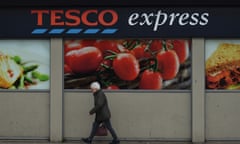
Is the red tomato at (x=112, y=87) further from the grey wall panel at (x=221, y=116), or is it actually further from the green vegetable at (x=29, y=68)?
the grey wall panel at (x=221, y=116)

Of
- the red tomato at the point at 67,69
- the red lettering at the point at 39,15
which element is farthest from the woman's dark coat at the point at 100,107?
the red lettering at the point at 39,15

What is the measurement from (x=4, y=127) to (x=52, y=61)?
199 centimetres

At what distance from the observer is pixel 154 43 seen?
12.8 metres

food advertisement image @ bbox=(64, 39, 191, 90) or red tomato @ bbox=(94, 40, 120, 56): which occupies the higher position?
red tomato @ bbox=(94, 40, 120, 56)

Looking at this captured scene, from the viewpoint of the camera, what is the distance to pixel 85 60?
1289cm

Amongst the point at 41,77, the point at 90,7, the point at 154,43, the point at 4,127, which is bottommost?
the point at 4,127

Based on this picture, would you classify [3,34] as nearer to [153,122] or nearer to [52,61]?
[52,61]

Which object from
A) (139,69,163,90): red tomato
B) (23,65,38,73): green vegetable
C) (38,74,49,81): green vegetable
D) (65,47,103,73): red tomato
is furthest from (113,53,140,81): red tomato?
(23,65,38,73): green vegetable

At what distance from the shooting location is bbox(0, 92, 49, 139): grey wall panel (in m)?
12.9

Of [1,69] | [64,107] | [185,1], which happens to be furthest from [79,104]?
[185,1]

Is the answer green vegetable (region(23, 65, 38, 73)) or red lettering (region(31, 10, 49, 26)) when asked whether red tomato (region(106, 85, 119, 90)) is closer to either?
green vegetable (region(23, 65, 38, 73))

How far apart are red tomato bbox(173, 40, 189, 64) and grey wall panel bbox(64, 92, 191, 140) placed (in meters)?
0.88

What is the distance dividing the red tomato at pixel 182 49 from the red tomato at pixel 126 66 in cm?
102

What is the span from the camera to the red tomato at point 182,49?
12797 mm
